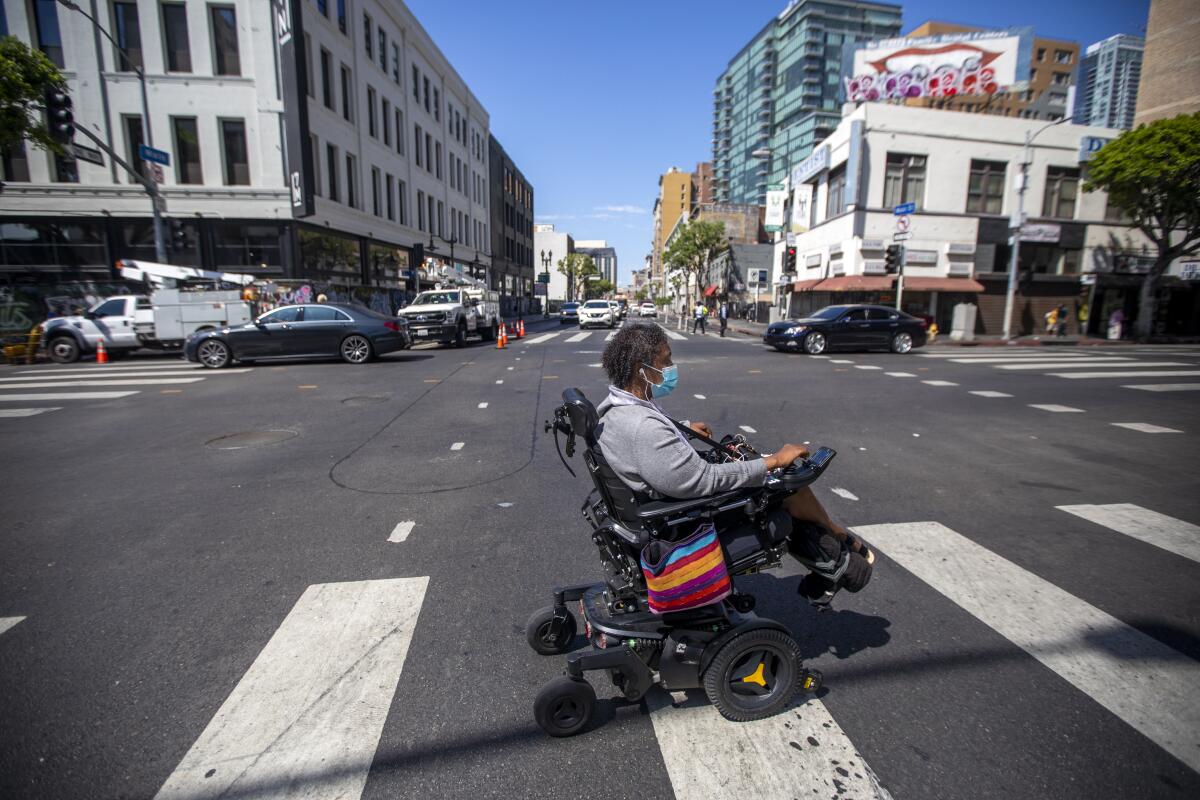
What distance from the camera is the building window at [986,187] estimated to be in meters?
28.3

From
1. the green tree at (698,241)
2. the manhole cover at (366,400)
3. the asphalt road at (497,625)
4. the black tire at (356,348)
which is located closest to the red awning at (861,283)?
the asphalt road at (497,625)

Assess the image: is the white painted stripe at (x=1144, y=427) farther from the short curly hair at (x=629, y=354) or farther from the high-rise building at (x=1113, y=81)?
the high-rise building at (x=1113, y=81)

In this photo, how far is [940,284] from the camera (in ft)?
88.9

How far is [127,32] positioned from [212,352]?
18.5 meters

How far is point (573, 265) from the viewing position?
104m

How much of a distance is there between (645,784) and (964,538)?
126 inches

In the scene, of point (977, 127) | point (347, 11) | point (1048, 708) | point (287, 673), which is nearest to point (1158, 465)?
point (1048, 708)

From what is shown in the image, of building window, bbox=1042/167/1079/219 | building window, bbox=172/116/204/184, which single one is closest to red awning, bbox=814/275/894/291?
building window, bbox=1042/167/1079/219

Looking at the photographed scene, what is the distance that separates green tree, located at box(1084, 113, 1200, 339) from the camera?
21141mm

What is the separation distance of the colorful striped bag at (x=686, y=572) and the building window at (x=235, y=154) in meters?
27.3

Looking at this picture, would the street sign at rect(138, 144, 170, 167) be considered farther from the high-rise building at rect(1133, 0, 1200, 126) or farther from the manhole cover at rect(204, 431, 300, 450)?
the high-rise building at rect(1133, 0, 1200, 126)

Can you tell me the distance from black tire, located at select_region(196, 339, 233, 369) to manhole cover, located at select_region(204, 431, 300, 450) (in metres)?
8.10

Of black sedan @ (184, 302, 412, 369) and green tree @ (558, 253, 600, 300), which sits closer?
black sedan @ (184, 302, 412, 369)

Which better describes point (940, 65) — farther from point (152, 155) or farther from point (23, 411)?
point (23, 411)
